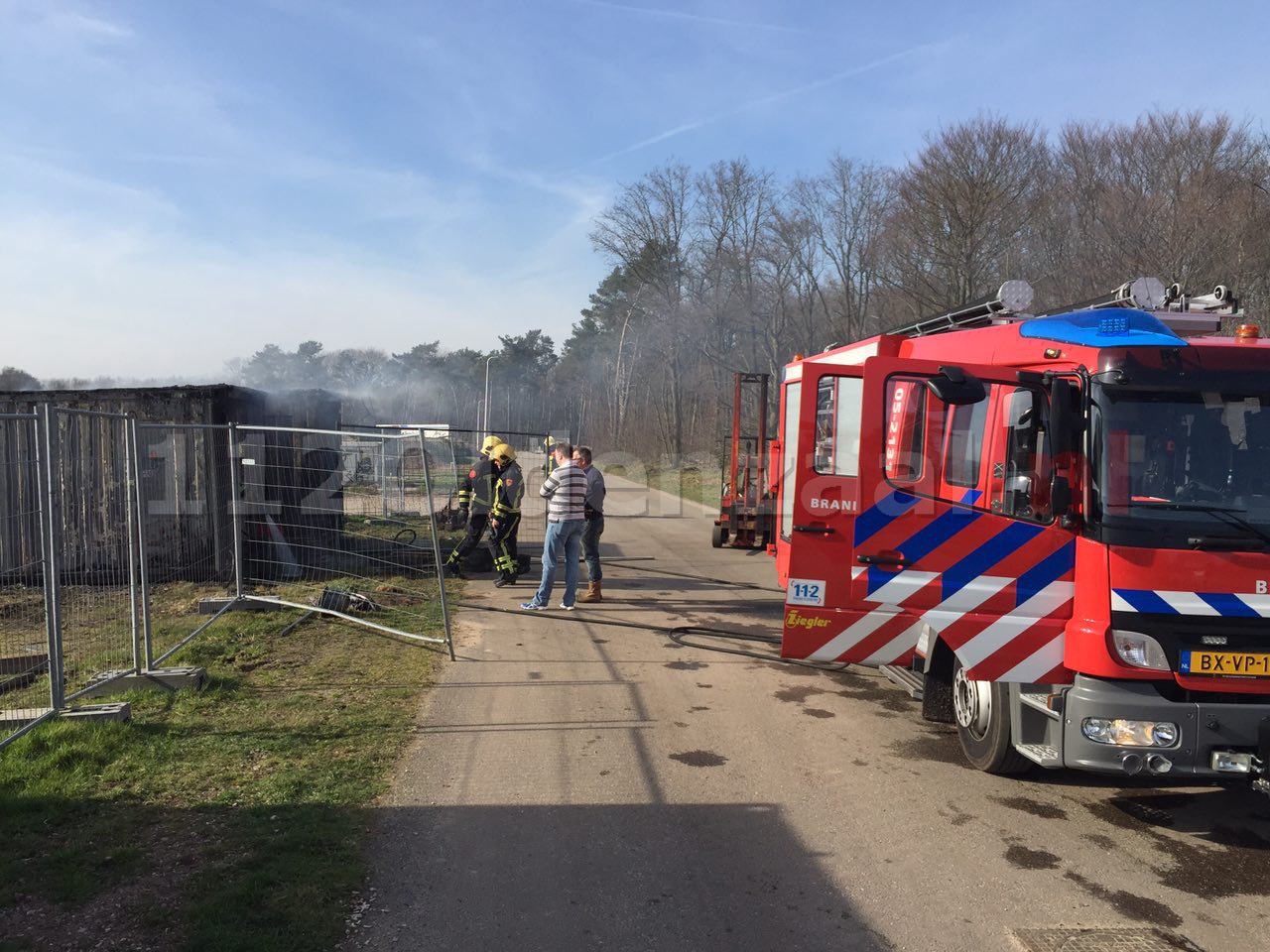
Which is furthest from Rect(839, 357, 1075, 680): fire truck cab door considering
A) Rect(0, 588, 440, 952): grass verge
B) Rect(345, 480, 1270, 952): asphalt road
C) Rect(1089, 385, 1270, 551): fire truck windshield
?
Rect(0, 588, 440, 952): grass verge

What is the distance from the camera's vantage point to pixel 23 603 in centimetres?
882

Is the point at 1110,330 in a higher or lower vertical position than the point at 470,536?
higher

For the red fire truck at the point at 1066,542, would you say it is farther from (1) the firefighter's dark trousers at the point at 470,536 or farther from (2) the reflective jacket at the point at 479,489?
(1) the firefighter's dark trousers at the point at 470,536

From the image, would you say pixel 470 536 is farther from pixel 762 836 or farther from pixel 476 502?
pixel 762 836

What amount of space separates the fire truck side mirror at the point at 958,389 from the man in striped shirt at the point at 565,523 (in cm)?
535

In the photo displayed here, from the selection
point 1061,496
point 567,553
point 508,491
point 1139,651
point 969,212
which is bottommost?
point 567,553

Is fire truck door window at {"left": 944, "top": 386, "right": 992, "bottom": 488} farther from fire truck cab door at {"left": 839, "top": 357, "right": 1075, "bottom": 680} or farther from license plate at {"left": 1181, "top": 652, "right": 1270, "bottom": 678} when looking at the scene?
license plate at {"left": 1181, "top": 652, "right": 1270, "bottom": 678}

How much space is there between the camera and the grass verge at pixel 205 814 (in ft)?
11.0

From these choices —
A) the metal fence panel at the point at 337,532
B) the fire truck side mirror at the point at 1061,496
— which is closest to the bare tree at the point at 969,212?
the metal fence panel at the point at 337,532

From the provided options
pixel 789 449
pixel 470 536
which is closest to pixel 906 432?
pixel 789 449

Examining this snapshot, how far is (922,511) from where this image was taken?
4.71m

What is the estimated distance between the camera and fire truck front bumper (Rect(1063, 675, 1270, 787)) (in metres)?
3.90

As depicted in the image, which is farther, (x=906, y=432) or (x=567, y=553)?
(x=567, y=553)

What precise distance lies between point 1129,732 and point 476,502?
341 inches
